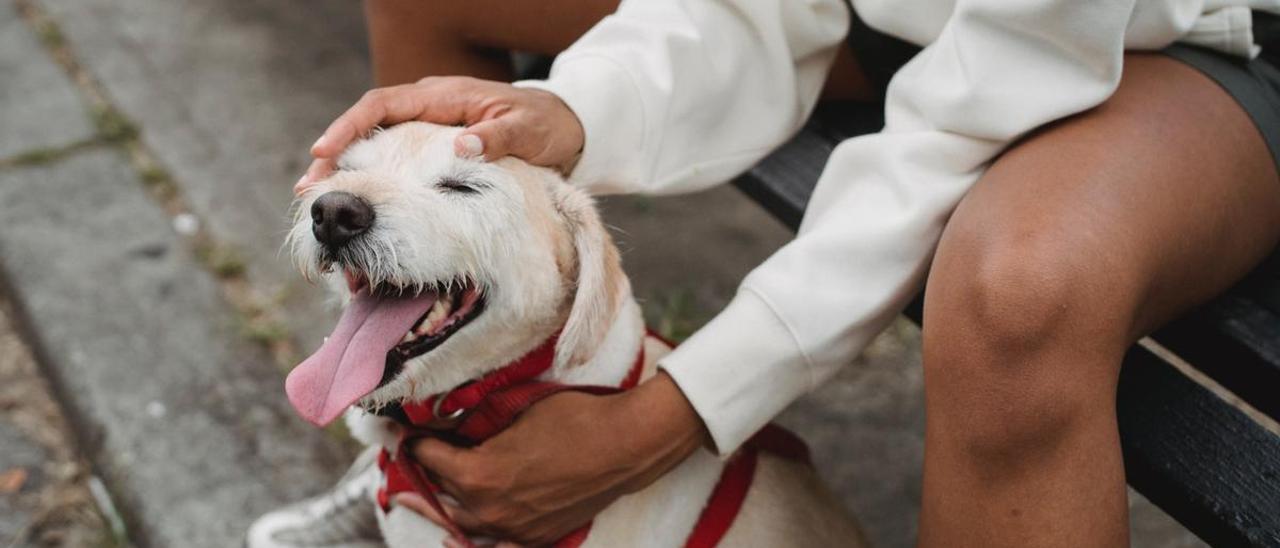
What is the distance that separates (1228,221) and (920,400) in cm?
124

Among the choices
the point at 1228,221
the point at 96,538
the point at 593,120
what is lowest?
the point at 96,538

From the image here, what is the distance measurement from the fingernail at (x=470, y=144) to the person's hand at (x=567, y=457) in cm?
34

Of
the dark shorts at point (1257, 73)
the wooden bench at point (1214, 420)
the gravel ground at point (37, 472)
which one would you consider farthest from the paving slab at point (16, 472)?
the dark shorts at point (1257, 73)

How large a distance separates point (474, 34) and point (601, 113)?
1.32 feet

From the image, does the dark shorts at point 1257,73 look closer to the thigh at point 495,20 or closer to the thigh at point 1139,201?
the thigh at point 1139,201

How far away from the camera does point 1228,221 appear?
143 cm

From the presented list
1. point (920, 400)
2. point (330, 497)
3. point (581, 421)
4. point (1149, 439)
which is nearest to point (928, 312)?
point (1149, 439)

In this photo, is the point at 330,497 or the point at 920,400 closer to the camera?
the point at 330,497

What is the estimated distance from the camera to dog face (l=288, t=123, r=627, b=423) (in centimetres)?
141

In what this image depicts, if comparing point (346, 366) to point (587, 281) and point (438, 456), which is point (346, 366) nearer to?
point (438, 456)

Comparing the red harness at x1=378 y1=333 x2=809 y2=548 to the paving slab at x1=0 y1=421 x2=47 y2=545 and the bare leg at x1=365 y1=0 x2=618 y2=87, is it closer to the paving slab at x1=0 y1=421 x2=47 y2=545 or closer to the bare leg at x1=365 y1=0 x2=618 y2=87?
the bare leg at x1=365 y1=0 x2=618 y2=87

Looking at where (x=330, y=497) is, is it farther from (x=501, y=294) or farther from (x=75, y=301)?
(x=75, y=301)

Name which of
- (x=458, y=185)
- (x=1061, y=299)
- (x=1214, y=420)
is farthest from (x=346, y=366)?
(x=1214, y=420)

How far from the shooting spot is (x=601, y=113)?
1.66m
